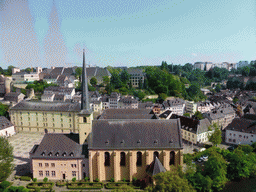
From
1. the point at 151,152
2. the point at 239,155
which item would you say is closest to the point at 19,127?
the point at 151,152

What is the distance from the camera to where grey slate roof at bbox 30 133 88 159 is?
46.5 m

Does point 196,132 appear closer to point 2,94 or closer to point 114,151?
point 114,151

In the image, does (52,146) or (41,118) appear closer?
(52,146)

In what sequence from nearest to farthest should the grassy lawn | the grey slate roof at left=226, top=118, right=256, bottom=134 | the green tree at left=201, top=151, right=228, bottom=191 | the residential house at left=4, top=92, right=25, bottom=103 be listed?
the green tree at left=201, top=151, right=228, bottom=191
the grassy lawn
the grey slate roof at left=226, top=118, right=256, bottom=134
the residential house at left=4, top=92, right=25, bottom=103

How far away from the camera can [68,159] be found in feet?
152

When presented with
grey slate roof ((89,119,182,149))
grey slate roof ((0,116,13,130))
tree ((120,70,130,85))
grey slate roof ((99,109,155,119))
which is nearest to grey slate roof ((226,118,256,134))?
grey slate roof ((99,109,155,119))

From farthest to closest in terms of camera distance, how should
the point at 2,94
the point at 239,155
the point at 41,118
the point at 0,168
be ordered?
the point at 2,94
the point at 41,118
the point at 239,155
the point at 0,168

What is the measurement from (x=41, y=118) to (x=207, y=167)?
6218 cm

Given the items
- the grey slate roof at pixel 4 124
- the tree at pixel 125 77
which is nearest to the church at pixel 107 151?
the grey slate roof at pixel 4 124

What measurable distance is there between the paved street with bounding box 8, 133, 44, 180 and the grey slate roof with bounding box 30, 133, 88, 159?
8.12 meters

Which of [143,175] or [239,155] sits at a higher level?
[239,155]

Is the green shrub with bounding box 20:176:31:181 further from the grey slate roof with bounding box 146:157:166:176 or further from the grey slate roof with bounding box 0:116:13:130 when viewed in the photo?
the grey slate roof with bounding box 0:116:13:130

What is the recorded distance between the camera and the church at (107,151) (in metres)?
45.5

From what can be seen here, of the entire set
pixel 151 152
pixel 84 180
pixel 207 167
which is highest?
pixel 151 152
